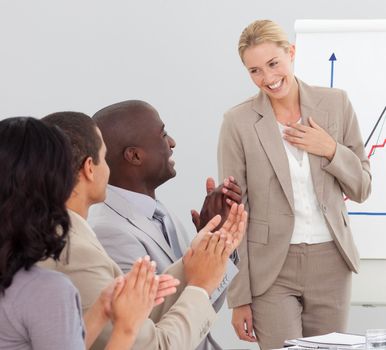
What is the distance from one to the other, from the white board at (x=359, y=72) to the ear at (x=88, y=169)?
1.89 meters

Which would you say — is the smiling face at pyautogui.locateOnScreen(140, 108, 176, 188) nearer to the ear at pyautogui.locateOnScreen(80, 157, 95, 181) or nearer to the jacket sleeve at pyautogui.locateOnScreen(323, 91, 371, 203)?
the ear at pyautogui.locateOnScreen(80, 157, 95, 181)

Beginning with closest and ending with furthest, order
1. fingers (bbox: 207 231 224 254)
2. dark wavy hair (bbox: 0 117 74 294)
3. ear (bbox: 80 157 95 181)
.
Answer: dark wavy hair (bbox: 0 117 74 294) → ear (bbox: 80 157 95 181) → fingers (bbox: 207 231 224 254)

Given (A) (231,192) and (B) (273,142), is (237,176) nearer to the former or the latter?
(B) (273,142)

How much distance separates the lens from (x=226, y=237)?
1.95 m

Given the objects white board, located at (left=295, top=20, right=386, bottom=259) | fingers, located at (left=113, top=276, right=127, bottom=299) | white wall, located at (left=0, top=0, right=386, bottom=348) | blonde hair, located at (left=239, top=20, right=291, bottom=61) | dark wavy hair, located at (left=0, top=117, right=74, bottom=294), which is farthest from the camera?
white wall, located at (left=0, top=0, right=386, bottom=348)

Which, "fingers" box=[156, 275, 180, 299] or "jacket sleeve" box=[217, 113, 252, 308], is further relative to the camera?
"jacket sleeve" box=[217, 113, 252, 308]

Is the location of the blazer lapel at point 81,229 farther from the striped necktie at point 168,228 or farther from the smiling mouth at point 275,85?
the smiling mouth at point 275,85

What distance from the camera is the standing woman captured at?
2854 millimetres

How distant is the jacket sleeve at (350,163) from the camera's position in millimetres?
2863

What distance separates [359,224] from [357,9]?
4.11 feet

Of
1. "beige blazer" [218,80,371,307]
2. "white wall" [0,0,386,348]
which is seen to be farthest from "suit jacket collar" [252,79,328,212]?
"white wall" [0,0,386,348]

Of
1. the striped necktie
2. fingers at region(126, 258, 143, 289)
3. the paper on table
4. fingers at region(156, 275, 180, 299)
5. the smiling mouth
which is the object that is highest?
the smiling mouth

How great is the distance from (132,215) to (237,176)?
839mm

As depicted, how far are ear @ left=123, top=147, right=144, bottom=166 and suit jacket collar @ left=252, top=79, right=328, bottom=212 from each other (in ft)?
2.53
